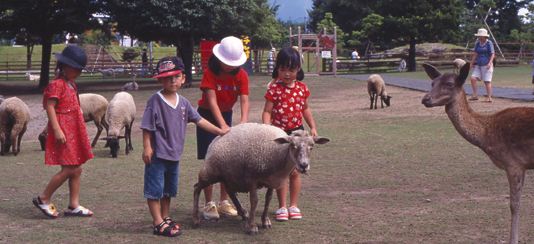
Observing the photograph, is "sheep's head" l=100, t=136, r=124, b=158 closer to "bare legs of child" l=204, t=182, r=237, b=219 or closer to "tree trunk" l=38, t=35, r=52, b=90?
"bare legs of child" l=204, t=182, r=237, b=219

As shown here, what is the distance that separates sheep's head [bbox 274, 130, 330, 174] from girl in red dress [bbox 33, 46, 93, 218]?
2.34m

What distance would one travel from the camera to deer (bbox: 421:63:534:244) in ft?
15.3

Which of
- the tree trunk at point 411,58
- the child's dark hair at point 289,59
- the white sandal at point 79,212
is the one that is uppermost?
the tree trunk at point 411,58

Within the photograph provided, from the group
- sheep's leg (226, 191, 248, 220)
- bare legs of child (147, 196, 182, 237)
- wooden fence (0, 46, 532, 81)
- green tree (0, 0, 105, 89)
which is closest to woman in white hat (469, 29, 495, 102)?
sheep's leg (226, 191, 248, 220)

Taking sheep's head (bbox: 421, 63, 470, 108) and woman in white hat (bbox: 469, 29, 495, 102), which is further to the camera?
woman in white hat (bbox: 469, 29, 495, 102)

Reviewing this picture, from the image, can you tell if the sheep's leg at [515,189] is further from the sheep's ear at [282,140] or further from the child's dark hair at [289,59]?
the child's dark hair at [289,59]

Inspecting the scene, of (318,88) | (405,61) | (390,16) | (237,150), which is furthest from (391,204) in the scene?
(405,61)

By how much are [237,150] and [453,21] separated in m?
37.8

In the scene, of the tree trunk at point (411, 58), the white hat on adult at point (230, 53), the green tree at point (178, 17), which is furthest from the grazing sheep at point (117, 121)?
the tree trunk at point (411, 58)

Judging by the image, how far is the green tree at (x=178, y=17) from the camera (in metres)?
26.5

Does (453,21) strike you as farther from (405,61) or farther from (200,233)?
(200,233)

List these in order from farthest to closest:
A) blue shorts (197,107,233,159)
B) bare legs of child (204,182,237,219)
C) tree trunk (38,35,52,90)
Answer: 1. tree trunk (38,35,52,90)
2. blue shorts (197,107,233,159)
3. bare legs of child (204,182,237,219)

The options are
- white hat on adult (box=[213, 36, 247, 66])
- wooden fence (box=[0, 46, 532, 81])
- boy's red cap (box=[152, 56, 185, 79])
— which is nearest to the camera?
boy's red cap (box=[152, 56, 185, 79])

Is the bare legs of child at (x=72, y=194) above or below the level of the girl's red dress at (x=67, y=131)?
below
